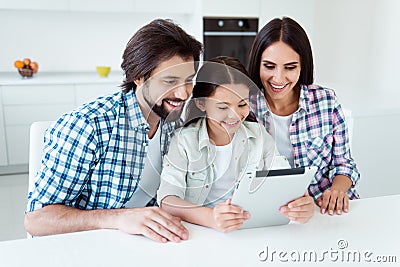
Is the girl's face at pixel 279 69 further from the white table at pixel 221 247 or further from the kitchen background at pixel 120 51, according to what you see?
the kitchen background at pixel 120 51

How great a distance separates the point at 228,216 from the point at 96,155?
15.6 inches

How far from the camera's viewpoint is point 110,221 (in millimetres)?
990

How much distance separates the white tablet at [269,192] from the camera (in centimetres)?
88

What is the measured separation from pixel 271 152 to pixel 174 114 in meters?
0.24

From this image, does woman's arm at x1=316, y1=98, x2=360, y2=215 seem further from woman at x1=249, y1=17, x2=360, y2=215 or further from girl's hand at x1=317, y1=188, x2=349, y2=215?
girl's hand at x1=317, y1=188, x2=349, y2=215

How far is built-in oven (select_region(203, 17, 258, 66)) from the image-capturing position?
349cm

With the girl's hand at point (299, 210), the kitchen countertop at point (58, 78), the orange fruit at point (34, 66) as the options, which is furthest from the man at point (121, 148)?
the orange fruit at point (34, 66)

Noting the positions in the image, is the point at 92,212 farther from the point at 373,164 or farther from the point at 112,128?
the point at 373,164

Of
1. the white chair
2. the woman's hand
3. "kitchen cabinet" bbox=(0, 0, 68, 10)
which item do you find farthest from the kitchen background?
the white chair

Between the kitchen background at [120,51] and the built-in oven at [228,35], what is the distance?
0.19ft

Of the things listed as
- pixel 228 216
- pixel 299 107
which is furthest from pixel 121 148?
pixel 299 107

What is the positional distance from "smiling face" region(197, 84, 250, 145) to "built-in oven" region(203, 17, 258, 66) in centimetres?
266

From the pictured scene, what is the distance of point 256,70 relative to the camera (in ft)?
4.60

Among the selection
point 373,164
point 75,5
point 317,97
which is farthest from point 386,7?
point 75,5
